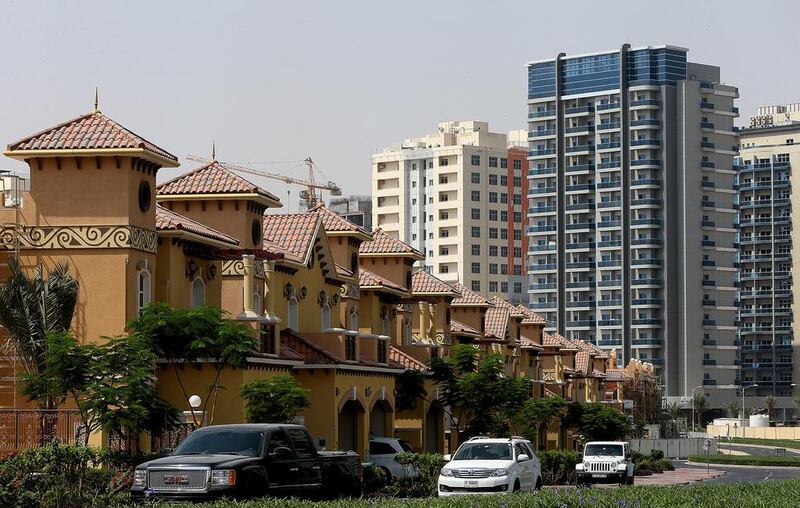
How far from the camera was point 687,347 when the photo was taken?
162 meters

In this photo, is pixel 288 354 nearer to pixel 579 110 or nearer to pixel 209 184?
pixel 209 184

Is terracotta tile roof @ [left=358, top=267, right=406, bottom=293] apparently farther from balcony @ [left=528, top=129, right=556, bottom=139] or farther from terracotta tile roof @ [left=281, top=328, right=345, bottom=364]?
balcony @ [left=528, top=129, right=556, bottom=139]

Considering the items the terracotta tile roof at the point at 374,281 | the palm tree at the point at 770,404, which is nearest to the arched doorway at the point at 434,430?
the terracotta tile roof at the point at 374,281

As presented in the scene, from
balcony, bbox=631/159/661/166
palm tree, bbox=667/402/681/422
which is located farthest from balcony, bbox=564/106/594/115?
palm tree, bbox=667/402/681/422

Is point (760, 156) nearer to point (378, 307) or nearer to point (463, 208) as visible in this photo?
point (463, 208)

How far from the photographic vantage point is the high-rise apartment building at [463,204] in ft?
571

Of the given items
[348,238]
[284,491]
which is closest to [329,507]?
[284,491]

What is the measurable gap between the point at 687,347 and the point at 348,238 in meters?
111

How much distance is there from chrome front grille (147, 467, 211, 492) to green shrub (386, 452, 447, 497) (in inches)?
781

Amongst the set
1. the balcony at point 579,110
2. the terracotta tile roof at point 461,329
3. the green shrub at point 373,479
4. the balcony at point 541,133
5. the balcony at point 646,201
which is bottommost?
the green shrub at point 373,479

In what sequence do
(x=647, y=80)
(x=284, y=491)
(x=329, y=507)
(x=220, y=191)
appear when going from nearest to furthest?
(x=329, y=507) → (x=284, y=491) → (x=220, y=191) → (x=647, y=80)

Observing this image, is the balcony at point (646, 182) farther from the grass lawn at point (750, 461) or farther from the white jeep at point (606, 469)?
the white jeep at point (606, 469)

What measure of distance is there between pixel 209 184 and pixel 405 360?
53.5ft

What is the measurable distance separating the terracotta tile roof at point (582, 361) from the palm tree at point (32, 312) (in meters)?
69.5
